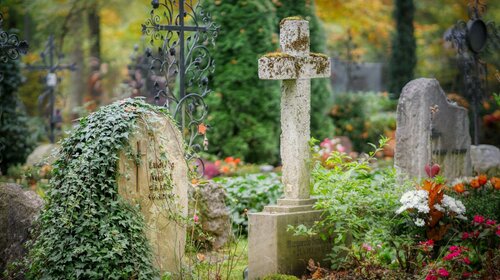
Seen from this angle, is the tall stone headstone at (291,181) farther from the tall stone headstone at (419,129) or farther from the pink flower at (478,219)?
the tall stone headstone at (419,129)

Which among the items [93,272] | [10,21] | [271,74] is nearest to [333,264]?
[271,74]

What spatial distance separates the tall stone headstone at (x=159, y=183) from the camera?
711cm

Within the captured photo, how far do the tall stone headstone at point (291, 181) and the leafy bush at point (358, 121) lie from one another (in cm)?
1057

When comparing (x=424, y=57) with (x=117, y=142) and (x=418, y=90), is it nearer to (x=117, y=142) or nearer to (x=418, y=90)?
(x=418, y=90)

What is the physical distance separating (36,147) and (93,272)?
1093 centimetres

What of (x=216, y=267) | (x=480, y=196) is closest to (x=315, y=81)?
(x=480, y=196)

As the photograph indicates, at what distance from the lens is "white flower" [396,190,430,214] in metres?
7.53

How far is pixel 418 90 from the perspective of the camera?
10180mm

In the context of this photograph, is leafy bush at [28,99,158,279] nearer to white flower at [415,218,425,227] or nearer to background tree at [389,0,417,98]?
white flower at [415,218,425,227]

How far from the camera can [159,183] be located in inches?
288

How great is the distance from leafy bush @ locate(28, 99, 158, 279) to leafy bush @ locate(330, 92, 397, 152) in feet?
39.6

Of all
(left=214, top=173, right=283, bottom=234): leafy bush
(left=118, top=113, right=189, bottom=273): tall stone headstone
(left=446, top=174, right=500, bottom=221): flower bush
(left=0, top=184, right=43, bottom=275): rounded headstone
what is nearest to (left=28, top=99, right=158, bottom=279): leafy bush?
(left=118, top=113, right=189, bottom=273): tall stone headstone

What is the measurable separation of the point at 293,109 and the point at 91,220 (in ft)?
7.71

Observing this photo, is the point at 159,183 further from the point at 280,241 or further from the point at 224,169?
the point at 224,169
